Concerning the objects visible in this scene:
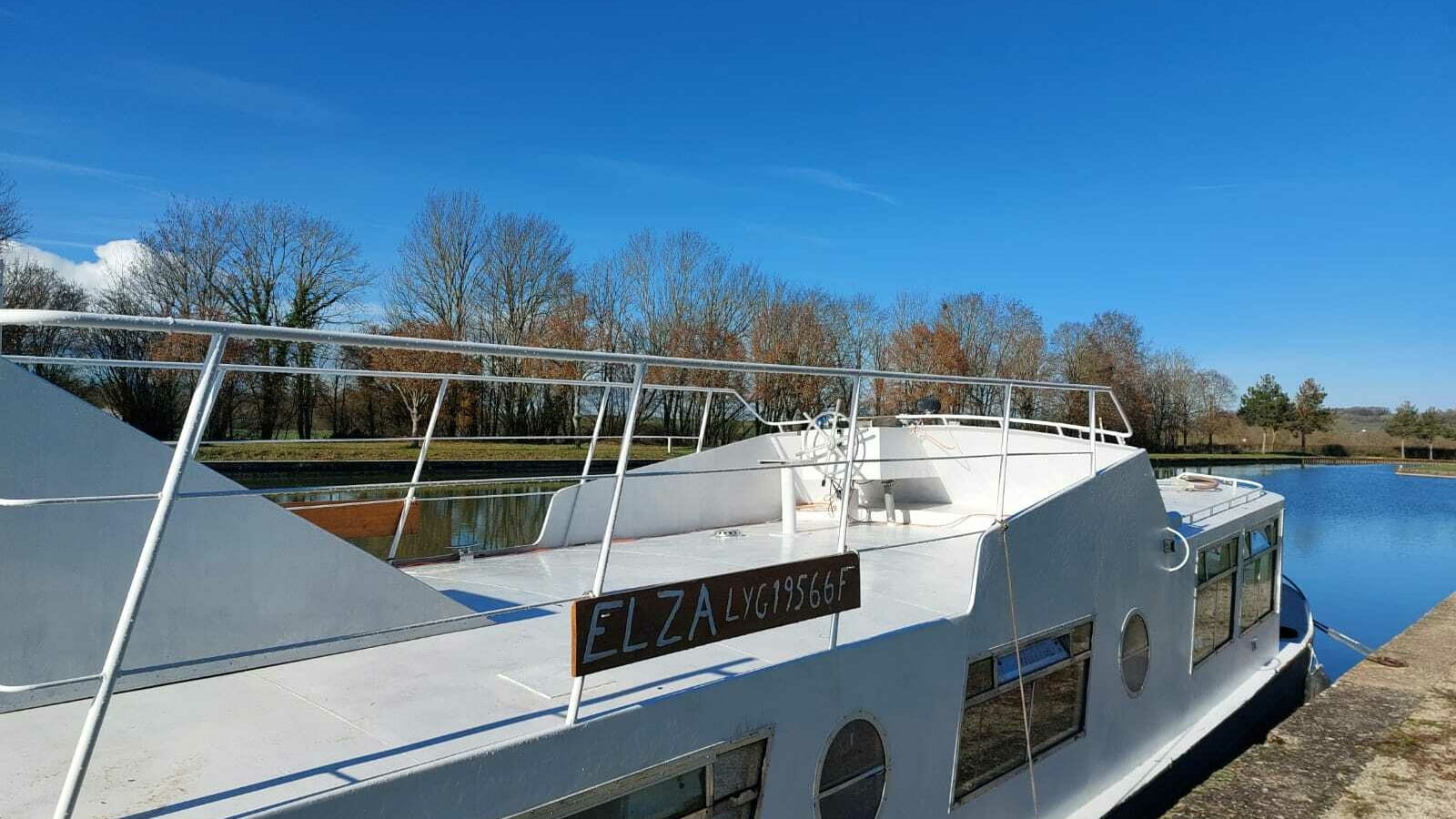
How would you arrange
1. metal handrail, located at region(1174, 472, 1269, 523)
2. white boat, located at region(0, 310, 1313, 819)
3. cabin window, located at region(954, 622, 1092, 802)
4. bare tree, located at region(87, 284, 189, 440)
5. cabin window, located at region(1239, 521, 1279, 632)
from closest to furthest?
white boat, located at region(0, 310, 1313, 819) → cabin window, located at region(954, 622, 1092, 802) → metal handrail, located at region(1174, 472, 1269, 523) → cabin window, located at region(1239, 521, 1279, 632) → bare tree, located at region(87, 284, 189, 440)

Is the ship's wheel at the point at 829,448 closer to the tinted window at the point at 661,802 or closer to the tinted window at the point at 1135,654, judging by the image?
the tinted window at the point at 1135,654

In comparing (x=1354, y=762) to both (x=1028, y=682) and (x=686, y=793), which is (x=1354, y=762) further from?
(x=686, y=793)

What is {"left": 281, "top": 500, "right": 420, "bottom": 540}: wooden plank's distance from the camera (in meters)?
5.55

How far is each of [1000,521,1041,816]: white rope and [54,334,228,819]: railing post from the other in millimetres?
3998

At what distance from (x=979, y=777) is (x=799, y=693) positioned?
184cm

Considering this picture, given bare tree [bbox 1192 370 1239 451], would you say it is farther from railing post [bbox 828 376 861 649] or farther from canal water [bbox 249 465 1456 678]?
railing post [bbox 828 376 861 649]

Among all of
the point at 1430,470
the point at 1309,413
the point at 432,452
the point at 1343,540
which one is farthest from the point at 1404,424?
the point at 432,452

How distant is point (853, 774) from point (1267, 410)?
290ft

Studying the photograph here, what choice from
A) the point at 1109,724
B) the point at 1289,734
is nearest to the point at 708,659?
the point at 1109,724

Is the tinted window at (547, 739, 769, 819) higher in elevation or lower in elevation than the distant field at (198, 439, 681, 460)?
higher

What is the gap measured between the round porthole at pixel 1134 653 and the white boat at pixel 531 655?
0.04 metres

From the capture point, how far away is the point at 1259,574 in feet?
30.1

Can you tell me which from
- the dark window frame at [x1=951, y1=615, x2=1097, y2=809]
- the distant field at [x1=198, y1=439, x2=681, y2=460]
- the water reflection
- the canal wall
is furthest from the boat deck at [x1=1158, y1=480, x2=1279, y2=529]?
the distant field at [x1=198, y1=439, x2=681, y2=460]

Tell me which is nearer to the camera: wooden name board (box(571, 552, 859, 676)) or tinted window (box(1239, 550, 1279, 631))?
wooden name board (box(571, 552, 859, 676))
